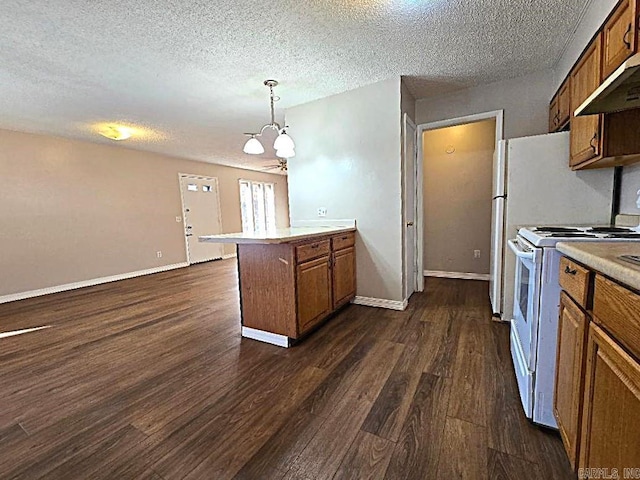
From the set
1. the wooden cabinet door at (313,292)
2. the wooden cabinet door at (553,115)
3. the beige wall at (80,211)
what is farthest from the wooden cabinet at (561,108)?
the beige wall at (80,211)

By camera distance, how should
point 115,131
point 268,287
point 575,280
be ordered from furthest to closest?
point 115,131, point 268,287, point 575,280

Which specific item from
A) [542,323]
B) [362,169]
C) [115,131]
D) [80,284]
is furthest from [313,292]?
[80,284]

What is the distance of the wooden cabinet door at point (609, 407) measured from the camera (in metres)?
0.71

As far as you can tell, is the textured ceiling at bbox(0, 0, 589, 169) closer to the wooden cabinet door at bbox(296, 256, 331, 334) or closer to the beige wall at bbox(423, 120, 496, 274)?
the beige wall at bbox(423, 120, 496, 274)

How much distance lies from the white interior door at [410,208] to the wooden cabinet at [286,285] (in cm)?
101

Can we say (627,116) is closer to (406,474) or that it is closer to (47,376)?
(406,474)

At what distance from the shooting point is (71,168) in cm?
462

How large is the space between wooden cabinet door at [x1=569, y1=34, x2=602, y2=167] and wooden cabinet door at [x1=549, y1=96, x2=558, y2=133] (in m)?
0.54

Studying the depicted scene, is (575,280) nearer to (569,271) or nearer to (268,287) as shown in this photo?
(569,271)

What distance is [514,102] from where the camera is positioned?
9.96ft

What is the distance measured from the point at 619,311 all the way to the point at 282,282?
1929 millimetres

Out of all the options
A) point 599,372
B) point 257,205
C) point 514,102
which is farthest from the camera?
point 257,205

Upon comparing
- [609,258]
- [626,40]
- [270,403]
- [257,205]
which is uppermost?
[626,40]

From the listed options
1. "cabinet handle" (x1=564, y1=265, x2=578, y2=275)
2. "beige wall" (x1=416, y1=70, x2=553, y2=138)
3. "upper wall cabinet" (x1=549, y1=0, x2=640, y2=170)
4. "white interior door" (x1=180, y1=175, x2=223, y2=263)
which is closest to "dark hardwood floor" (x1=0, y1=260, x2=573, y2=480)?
"cabinet handle" (x1=564, y1=265, x2=578, y2=275)
